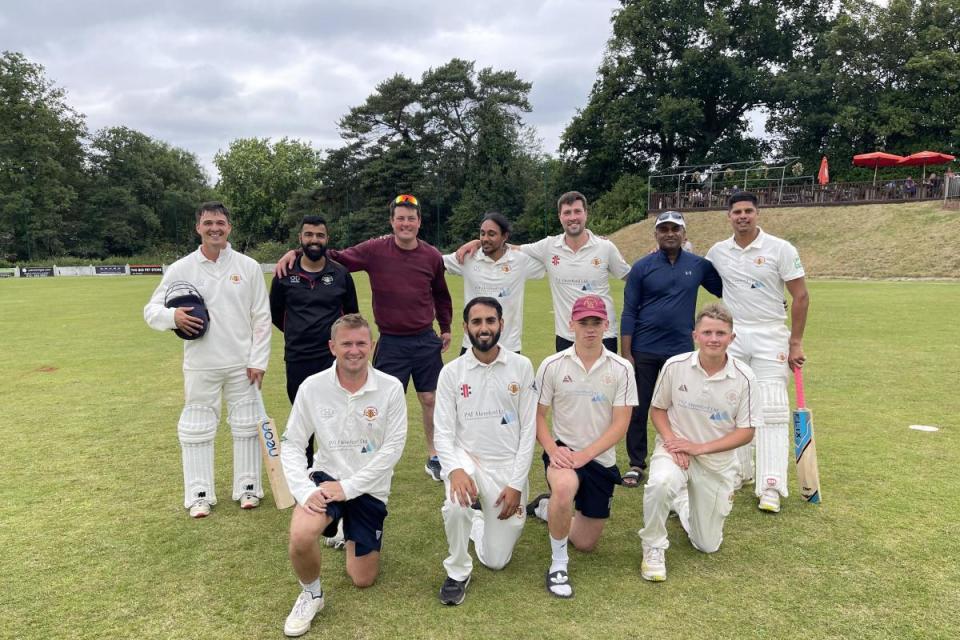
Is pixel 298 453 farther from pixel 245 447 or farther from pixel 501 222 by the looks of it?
pixel 501 222

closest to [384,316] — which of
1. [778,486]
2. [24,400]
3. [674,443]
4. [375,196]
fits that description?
[674,443]

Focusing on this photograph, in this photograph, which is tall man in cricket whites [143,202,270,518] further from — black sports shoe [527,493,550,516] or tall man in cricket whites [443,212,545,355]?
black sports shoe [527,493,550,516]

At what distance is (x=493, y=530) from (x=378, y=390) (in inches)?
40.8

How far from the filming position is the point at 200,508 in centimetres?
413

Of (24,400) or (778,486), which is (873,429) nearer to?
(778,486)

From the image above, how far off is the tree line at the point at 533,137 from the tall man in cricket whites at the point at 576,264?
37787mm

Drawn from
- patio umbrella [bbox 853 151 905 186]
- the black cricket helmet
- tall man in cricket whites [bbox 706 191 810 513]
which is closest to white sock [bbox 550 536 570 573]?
tall man in cricket whites [bbox 706 191 810 513]

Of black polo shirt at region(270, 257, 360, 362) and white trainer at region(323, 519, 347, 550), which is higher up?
black polo shirt at region(270, 257, 360, 362)

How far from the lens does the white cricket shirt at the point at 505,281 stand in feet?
16.8

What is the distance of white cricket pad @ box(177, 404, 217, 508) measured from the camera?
4.21 m

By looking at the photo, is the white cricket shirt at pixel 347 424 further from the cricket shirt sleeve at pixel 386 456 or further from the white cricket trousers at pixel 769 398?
the white cricket trousers at pixel 769 398

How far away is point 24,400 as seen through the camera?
737cm

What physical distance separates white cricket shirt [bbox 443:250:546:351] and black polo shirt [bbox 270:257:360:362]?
44.3 inches

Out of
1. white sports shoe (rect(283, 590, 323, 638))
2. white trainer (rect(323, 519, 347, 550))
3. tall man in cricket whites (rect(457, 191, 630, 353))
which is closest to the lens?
white sports shoe (rect(283, 590, 323, 638))
